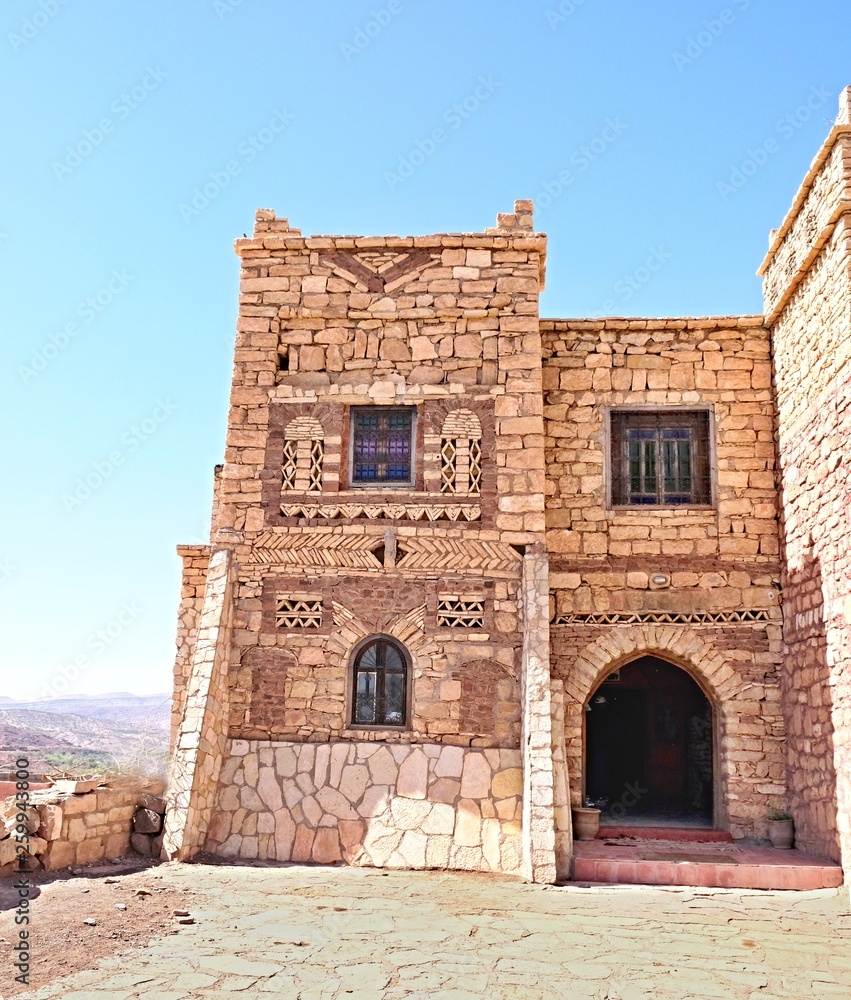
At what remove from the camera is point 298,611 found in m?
10.7

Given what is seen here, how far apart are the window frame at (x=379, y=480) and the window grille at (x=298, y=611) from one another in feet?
4.81

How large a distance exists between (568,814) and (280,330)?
260 inches

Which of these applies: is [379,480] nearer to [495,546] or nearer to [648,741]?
[495,546]

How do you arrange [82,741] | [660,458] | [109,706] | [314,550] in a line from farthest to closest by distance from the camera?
[109,706], [82,741], [660,458], [314,550]

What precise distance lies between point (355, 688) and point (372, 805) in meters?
1.33

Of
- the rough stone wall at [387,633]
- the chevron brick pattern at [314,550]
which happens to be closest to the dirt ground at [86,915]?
the rough stone wall at [387,633]

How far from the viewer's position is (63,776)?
451 inches

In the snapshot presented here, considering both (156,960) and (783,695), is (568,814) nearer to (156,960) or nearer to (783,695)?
(783,695)

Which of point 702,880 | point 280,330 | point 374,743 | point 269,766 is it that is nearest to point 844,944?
point 702,880

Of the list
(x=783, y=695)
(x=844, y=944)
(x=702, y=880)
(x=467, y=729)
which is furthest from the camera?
(x=783, y=695)

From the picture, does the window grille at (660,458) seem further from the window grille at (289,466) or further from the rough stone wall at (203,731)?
the rough stone wall at (203,731)

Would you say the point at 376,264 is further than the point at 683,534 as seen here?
Yes

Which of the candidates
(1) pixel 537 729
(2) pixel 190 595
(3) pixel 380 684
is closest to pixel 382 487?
(3) pixel 380 684

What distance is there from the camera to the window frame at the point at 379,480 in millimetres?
11039
